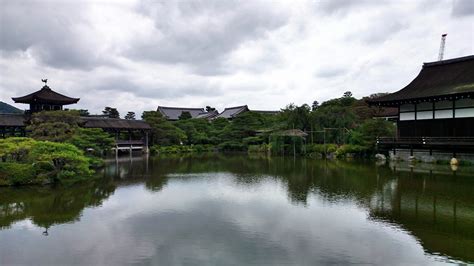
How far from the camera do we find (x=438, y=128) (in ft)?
69.7

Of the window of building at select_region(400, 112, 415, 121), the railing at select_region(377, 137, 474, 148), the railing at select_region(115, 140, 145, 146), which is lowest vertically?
the railing at select_region(115, 140, 145, 146)

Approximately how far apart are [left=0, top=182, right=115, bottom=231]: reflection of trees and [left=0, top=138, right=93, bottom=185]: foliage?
2.54 ft

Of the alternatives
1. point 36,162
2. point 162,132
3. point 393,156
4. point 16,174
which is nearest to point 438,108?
point 393,156

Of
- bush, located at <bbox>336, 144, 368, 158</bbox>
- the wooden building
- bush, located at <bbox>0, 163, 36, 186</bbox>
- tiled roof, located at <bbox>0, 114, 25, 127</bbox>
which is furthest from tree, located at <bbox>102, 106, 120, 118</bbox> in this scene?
bush, located at <bbox>0, 163, 36, 186</bbox>

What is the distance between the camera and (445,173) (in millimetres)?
16656

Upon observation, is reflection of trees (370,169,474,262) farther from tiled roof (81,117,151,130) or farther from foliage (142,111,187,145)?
foliage (142,111,187,145)

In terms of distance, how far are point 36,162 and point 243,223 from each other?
10489 mm

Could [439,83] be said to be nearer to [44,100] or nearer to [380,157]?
[380,157]

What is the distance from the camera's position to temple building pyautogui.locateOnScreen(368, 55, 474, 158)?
780 inches

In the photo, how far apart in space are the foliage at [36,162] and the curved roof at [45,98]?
14.9 meters

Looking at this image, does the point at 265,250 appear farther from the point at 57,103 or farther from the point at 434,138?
the point at 57,103

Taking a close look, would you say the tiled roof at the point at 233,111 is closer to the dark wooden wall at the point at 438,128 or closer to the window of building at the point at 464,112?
the dark wooden wall at the point at 438,128

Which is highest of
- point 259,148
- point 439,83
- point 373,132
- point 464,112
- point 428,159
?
point 439,83

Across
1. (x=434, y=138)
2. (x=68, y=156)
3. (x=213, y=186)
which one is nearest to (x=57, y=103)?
(x=68, y=156)
